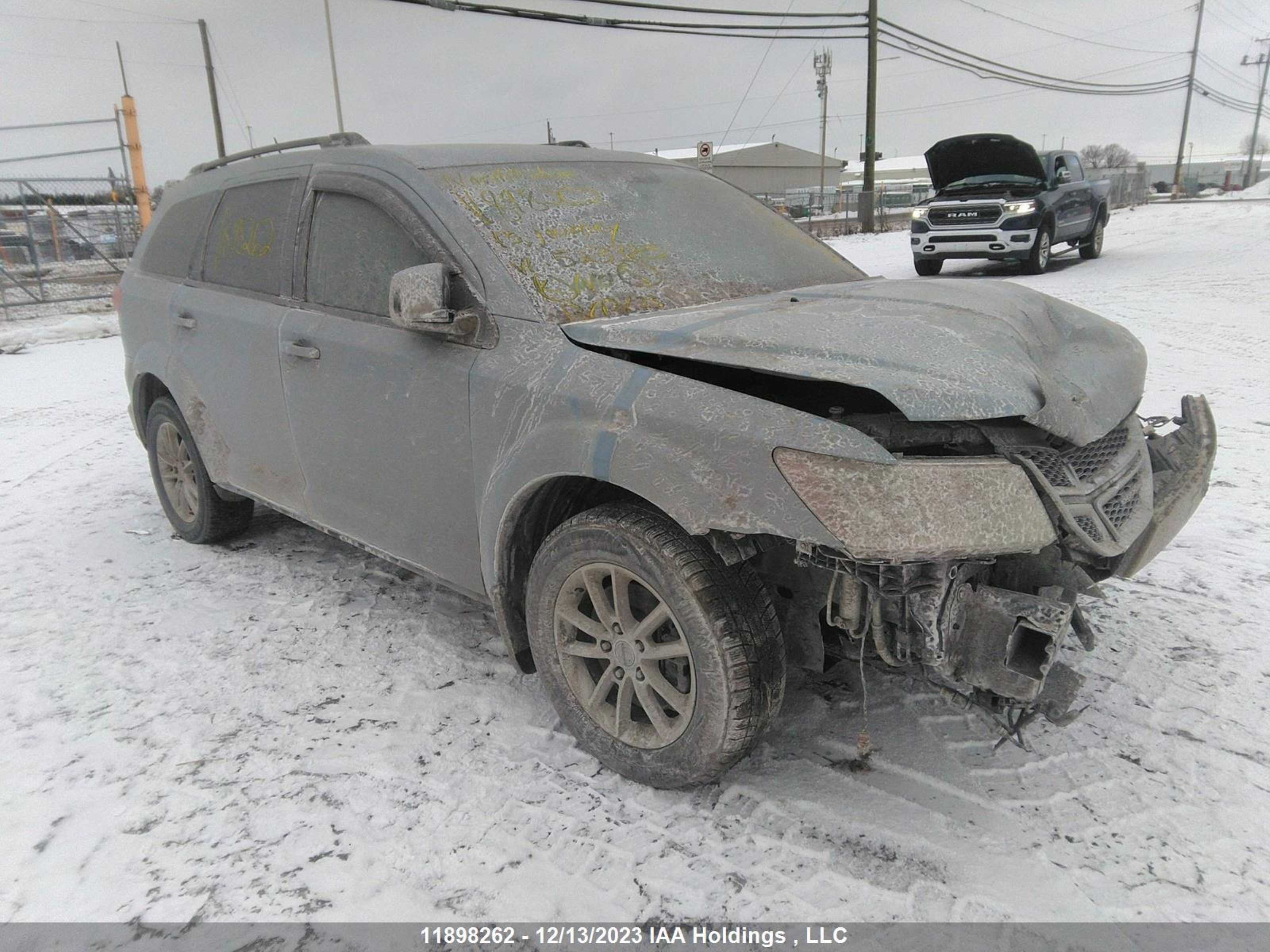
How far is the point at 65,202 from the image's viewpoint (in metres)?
17.9

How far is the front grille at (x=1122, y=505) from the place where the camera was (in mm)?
2369

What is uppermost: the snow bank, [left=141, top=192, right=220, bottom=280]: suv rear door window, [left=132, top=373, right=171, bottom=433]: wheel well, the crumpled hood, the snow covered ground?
[left=141, top=192, right=220, bottom=280]: suv rear door window

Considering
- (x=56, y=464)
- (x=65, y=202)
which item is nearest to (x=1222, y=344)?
(x=56, y=464)

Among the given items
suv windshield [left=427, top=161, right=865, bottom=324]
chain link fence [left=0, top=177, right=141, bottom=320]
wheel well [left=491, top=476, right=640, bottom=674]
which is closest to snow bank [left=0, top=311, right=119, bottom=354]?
chain link fence [left=0, top=177, right=141, bottom=320]

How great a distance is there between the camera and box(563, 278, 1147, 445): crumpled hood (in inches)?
82.1

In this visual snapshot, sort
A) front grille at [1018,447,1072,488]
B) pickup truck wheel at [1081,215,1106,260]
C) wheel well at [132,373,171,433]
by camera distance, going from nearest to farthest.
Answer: front grille at [1018,447,1072,488] → wheel well at [132,373,171,433] → pickup truck wheel at [1081,215,1106,260]

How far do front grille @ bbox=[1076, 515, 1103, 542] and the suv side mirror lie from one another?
1.90 meters

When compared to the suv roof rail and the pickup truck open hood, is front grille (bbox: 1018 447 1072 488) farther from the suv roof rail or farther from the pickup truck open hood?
the pickup truck open hood

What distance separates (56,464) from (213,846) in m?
4.96

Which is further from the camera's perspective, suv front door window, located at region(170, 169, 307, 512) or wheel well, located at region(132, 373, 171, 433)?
wheel well, located at region(132, 373, 171, 433)

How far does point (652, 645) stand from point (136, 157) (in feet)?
58.3

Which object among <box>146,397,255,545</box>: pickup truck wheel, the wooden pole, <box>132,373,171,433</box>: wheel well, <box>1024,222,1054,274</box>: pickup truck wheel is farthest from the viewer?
the wooden pole

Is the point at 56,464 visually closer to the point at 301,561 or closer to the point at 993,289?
the point at 301,561

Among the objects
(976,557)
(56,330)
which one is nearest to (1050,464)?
(976,557)
